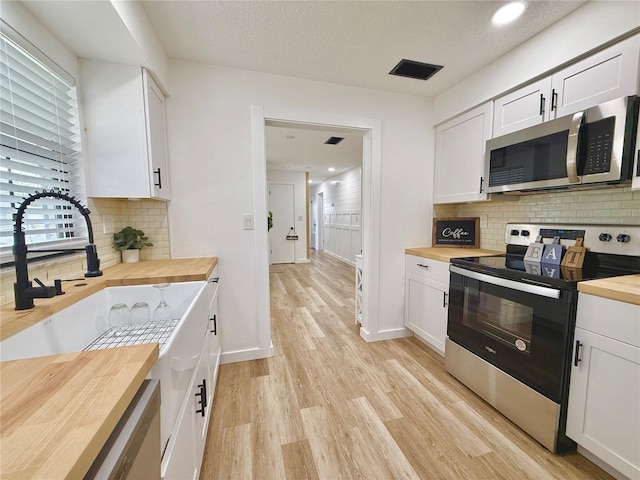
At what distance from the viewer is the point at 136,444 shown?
53 centimetres

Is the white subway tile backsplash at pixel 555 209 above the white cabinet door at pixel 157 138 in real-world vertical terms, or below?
below

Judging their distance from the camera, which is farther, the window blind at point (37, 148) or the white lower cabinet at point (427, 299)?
the white lower cabinet at point (427, 299)

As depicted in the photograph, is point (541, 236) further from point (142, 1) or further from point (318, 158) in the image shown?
point (318, 158)

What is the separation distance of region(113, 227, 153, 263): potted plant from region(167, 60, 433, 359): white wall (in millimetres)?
233

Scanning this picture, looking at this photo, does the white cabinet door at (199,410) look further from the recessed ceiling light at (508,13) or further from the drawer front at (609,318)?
the recessed ceiling light at (508,13)

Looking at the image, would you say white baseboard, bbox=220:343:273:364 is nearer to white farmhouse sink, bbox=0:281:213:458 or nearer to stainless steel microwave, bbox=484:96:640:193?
white farmhouse sink, bbox=0:281:213:458

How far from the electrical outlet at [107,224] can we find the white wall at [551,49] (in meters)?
2.78

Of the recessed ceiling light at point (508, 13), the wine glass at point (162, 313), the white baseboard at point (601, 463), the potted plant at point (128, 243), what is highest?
the recessed ceiling light at point (508, 13)

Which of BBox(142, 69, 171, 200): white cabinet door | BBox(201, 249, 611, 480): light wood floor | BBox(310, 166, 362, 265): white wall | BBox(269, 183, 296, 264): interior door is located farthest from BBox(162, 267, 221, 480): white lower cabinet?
BBox(269, 183, 296, 264): interior door

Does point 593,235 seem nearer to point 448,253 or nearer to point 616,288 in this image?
point 616,288

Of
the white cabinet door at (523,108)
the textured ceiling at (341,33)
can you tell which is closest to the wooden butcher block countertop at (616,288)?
the white cabinet door at (523,108)

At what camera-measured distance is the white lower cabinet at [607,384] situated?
113 cm

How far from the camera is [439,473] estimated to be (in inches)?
51.4

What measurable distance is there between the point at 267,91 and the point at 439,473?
266 centimetres
